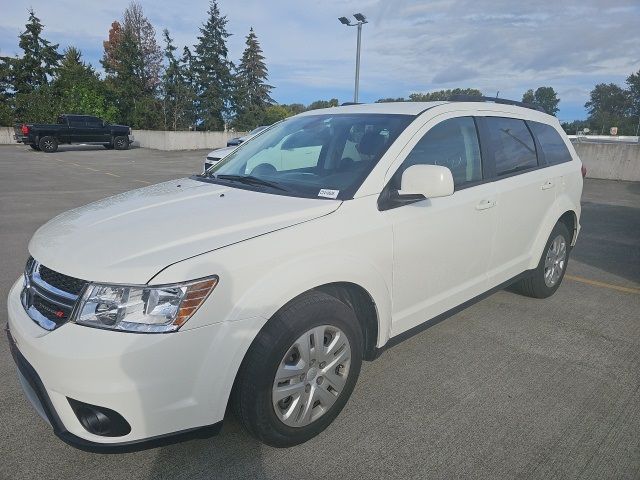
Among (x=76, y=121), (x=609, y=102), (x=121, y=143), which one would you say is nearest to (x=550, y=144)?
(x=76, y=121)

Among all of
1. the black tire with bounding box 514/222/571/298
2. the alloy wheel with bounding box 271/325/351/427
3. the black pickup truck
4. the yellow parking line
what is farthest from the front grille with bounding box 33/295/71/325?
the black pickup truck

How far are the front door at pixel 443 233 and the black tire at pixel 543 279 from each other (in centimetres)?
103

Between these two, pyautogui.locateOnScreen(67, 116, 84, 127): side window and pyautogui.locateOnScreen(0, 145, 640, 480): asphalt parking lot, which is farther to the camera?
pyautogui.locateOnScreen(67, 116, 84, 127): side window

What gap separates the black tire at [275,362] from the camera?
2111 mm

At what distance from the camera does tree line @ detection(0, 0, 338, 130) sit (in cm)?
3881

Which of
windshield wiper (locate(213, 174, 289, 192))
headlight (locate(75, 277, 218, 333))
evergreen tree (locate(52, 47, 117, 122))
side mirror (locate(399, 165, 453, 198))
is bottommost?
headlight (locate(75, 277, 218, 333))

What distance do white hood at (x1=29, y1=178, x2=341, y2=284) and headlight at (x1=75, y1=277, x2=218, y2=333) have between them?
0.06m

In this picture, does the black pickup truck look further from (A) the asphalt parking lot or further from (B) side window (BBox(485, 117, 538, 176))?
(B) side window (BBox(485, 117, 538, 176))

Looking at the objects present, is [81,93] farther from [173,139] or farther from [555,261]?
[555,261]

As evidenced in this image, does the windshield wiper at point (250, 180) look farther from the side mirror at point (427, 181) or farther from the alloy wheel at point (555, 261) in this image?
the alloy wheel at point (555, 261)

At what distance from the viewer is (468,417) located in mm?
2662

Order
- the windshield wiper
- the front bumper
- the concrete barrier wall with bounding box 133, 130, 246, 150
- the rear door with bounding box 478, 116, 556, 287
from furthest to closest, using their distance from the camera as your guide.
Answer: the concrete barrier wall with bounding box 133, 130, 246, 150
the rear door with bounding box 478, 116, 556, 287
the windshield wiper
the front bumper

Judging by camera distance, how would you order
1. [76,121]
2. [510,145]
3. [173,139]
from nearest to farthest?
[510,145] → [76,121] → [173,139]

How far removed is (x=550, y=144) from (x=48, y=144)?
92.4ft
